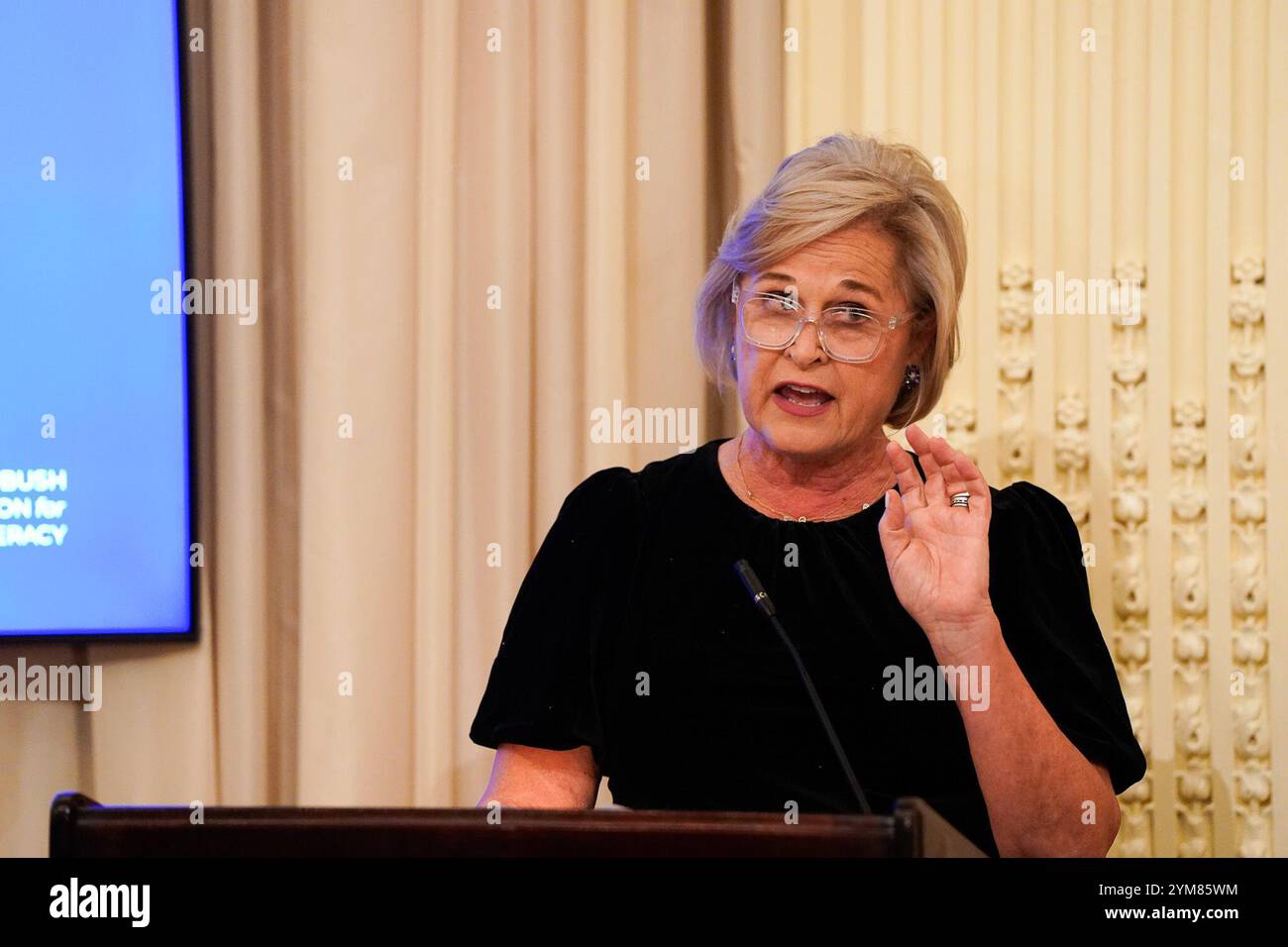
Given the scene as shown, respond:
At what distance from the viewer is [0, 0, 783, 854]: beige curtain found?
7.55 feet

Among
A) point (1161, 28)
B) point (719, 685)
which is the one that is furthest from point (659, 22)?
point (719, 685)

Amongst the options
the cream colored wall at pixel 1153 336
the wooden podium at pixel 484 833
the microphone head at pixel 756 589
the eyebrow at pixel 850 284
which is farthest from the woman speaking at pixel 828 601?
the wooden podium at pixel 484 833

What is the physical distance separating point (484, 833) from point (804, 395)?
1.02 meters

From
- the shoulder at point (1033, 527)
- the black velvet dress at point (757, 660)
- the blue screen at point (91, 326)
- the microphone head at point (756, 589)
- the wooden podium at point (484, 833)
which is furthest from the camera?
the blue screen at point (91, 326)

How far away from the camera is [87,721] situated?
2.36 meters

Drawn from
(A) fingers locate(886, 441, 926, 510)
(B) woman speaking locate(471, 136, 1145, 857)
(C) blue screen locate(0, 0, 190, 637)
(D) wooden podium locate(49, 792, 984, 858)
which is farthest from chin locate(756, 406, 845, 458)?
(C) blue screen locate(0, 0, 190, 637)

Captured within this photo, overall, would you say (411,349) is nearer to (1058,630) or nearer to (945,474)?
(945,474)

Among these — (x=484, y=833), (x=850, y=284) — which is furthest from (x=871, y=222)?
(x=484, y=833)

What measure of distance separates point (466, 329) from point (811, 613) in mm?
933

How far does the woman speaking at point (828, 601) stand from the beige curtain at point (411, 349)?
0.51 metres

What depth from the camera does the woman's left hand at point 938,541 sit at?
1.55m

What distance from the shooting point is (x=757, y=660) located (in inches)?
66.9

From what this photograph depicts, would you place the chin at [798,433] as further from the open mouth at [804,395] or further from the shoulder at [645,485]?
the shoulder at [645,485]

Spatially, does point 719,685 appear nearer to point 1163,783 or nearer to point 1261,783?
point 1163,783
